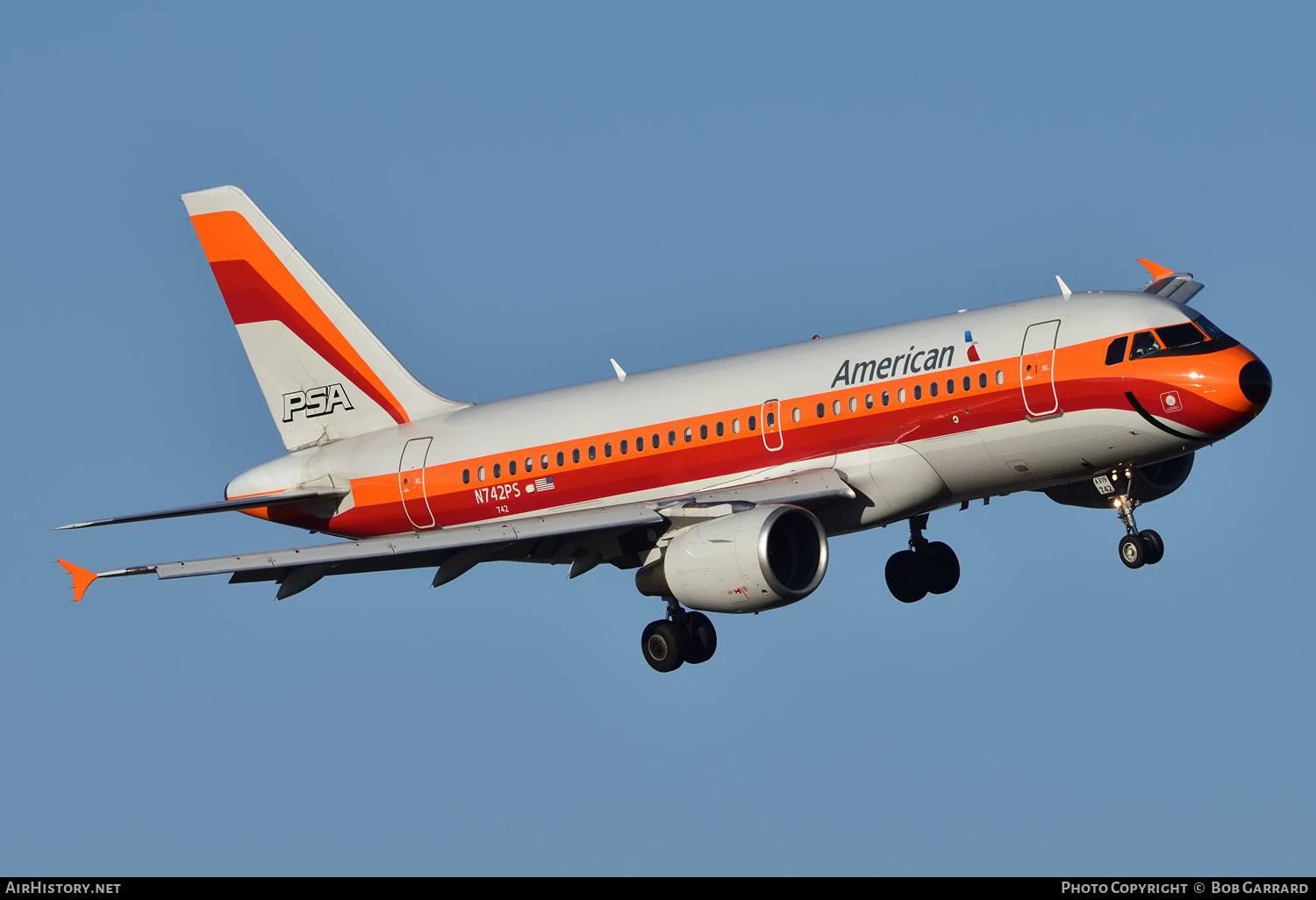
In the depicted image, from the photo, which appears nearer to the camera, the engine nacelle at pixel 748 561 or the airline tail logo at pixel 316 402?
the engine nacelle at pixel 748 561

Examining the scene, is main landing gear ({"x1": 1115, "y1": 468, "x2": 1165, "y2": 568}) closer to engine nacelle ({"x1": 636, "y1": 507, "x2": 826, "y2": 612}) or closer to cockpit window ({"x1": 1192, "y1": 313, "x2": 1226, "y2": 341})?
cockpit window ({"x1": 1192, "y1": 313, "x2": 1226, "y2": 341})

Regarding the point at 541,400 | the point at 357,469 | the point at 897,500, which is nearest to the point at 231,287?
the point at 357,469

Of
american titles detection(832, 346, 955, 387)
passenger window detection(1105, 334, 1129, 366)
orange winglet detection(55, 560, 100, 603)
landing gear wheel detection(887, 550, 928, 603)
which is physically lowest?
Answer: orange winglet detection(55, 560, 100, 603)

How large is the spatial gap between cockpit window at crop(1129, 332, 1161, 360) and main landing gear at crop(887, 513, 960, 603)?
29.3 ft

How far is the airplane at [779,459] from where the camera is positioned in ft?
128

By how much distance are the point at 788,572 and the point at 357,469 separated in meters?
12.9

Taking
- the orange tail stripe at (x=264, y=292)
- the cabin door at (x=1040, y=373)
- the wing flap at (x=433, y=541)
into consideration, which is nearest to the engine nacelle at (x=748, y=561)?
the wing flap at (x=433, y=541)

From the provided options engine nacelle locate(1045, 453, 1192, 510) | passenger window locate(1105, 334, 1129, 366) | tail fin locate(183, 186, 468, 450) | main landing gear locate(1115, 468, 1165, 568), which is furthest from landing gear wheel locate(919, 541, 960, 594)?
tail fin locate(183, 186, 468, 450)

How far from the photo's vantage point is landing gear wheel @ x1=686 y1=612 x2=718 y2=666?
4197cm

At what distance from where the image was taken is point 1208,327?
3916 centimetres

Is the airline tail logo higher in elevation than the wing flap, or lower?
higher

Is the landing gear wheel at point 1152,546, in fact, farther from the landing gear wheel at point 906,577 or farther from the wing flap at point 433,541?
the wing flap at point 433,541

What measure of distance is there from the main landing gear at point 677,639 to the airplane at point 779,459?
Result: 0.17 ft

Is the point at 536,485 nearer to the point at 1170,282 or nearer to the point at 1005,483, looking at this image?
the point at 1005,483
